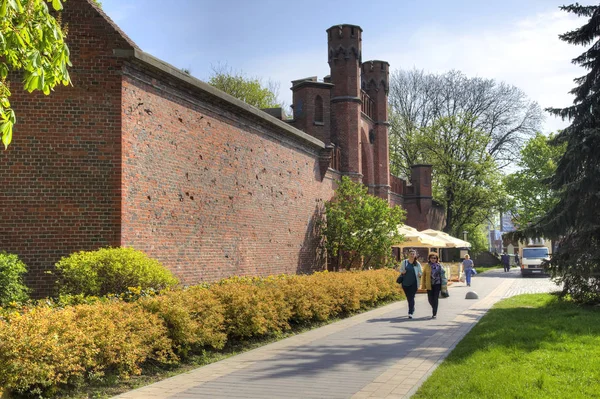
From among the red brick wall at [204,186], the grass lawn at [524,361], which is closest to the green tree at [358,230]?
the red brick wall at [204,186]

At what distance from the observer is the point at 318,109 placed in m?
31.9

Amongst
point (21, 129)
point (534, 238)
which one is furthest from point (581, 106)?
point (21, 129)

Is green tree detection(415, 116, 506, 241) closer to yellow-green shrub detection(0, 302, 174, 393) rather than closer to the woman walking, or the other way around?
the woman walking

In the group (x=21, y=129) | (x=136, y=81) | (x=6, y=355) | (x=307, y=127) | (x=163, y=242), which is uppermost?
(x=307, y=127)

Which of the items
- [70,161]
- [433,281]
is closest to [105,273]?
[70,161]

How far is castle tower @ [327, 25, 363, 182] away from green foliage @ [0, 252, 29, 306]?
2132 cm

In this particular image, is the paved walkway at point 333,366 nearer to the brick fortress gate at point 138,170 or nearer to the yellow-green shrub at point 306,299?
Answer: the yellow-green shrub at point 306,299

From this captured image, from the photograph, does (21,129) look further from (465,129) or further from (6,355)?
(465,129)

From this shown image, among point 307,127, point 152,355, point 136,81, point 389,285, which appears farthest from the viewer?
point 307,127

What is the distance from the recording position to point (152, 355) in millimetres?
8633

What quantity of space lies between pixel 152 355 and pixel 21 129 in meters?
5.83

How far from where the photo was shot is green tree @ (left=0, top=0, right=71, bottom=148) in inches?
244

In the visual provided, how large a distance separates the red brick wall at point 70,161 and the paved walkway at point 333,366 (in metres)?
4.39

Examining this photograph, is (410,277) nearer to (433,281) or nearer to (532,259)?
(433,281)
